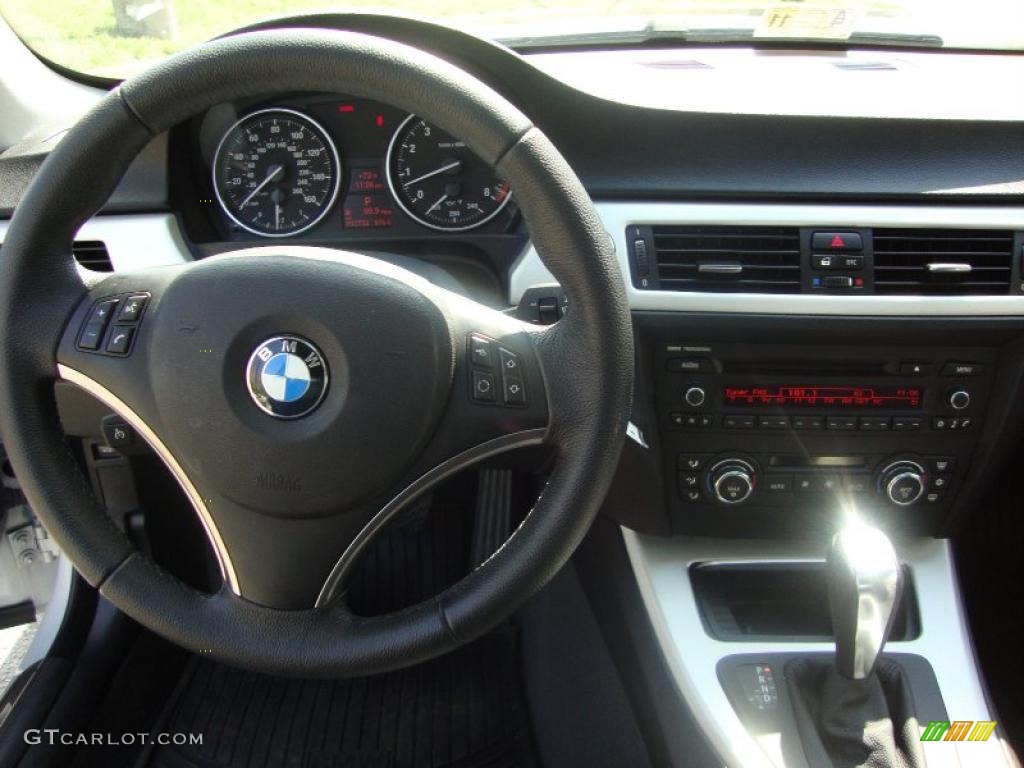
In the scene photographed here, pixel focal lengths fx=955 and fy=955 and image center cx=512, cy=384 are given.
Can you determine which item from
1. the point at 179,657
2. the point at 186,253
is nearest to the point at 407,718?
the point at 179,657

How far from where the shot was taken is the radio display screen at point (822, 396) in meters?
1.61

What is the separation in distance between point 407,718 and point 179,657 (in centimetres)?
52

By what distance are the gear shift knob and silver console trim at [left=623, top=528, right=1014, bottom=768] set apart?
0.22 metres

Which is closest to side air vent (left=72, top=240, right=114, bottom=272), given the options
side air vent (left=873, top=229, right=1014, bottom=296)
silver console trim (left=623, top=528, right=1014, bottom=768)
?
silver console trim (left=623, top=528, right=1014, bottom=768)

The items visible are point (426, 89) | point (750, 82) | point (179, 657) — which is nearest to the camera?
point (426, 89)

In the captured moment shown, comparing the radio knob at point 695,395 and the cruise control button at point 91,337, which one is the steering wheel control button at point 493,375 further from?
the radio knob at point 695,395

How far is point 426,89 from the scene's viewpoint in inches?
41.1

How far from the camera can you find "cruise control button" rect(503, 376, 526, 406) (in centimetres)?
113

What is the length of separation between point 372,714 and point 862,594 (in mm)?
994

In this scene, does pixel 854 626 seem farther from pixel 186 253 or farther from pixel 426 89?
pixel 186 253

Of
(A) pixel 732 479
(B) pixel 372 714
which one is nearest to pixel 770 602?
(A) pixel 732 479

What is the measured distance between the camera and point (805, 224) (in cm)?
154

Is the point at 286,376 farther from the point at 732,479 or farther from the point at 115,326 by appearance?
the point at 732,479

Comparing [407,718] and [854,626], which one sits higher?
[854,626]
